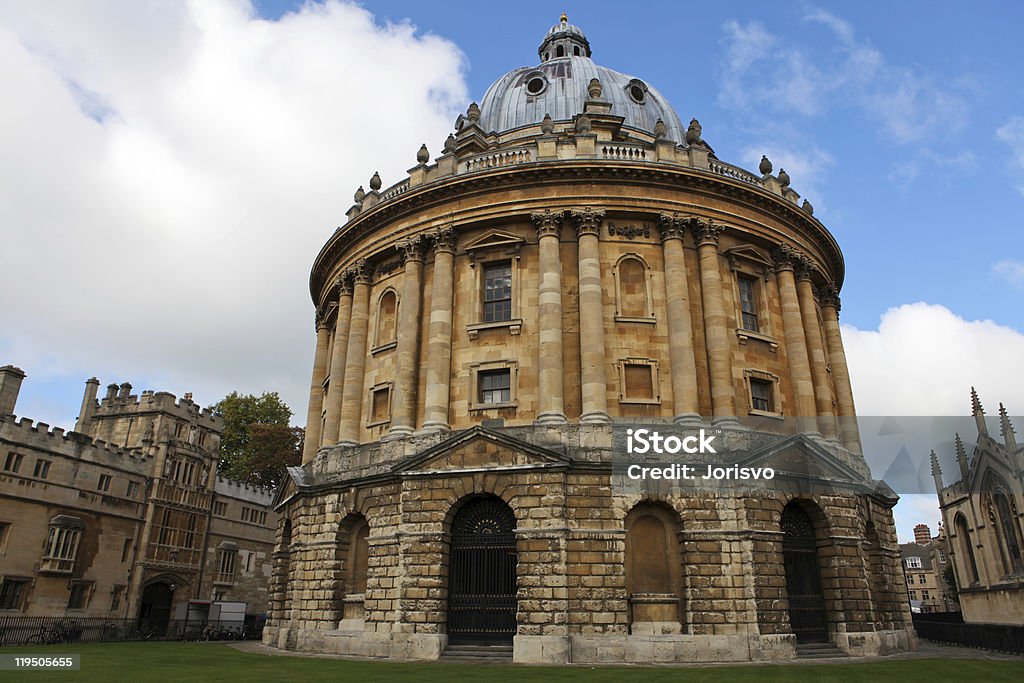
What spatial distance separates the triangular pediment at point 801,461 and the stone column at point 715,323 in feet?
5.62

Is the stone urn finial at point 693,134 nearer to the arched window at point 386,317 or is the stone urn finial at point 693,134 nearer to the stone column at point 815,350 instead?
the stone column at point 815,350

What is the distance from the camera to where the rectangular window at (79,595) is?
120ft

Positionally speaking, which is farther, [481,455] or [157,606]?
[157,606]

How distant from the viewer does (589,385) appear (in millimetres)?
22781

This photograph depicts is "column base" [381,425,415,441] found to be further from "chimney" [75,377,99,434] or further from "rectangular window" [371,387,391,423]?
"chimney" [75,377,99,434]

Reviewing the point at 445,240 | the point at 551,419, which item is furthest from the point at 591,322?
the point at 445,240

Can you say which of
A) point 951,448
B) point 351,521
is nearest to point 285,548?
point 351,521

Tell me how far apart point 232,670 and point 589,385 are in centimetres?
1279

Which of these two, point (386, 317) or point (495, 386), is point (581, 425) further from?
point (386, 317)

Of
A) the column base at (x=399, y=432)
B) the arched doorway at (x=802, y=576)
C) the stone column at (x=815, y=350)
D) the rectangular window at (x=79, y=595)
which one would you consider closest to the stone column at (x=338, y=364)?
the column base at (x=399, y=432)

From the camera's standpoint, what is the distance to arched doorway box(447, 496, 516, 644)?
20.5 m

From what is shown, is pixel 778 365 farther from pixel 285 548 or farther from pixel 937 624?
pixel 285 548

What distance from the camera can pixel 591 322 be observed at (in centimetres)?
2362

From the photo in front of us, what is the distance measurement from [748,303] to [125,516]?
3588cm
